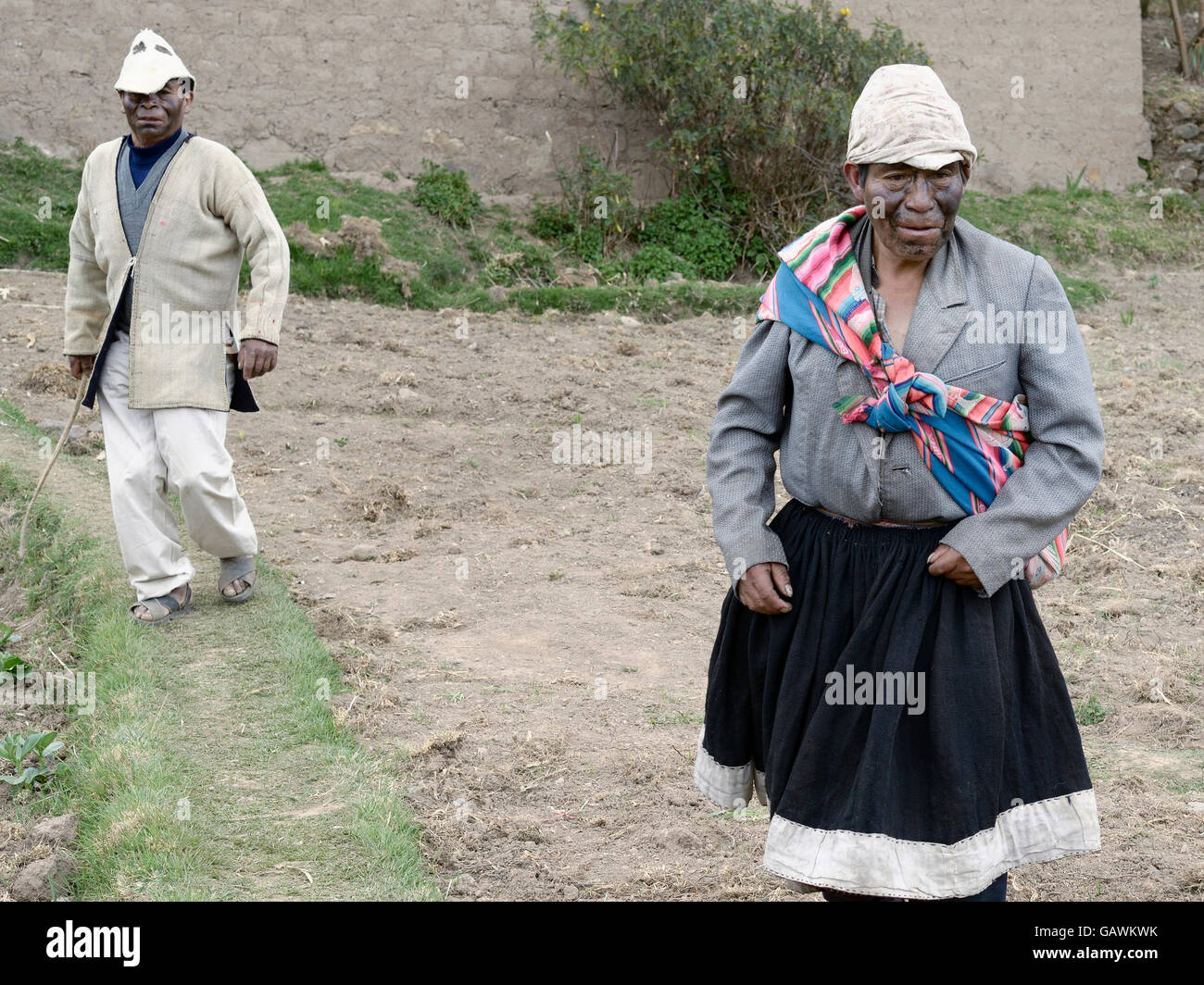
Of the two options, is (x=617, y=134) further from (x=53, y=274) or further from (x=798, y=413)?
(x=798, y=413)

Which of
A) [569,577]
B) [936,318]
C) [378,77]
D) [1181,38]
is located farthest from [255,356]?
[1181,38]

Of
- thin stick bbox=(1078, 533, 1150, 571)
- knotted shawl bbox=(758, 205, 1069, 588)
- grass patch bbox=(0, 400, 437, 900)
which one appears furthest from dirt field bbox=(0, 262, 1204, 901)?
knotted shawl bbox=(758, 205, 1069, 588)

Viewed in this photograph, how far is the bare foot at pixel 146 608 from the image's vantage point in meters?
4.89

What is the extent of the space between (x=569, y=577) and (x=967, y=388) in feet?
11.1

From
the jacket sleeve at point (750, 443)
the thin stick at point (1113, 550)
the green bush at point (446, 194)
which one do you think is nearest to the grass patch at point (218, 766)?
the jacket sleeve at point (750, 443)

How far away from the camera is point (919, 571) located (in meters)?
2.48

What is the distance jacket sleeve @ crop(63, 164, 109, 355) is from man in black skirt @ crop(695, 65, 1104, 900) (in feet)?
10.7

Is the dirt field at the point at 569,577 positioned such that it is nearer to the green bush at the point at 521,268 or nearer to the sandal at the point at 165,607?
the sandal at the point at 165,607

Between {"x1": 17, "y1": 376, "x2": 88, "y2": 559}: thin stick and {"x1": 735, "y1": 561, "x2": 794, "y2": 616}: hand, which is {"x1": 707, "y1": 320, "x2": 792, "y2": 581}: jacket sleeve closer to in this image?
{"x1": 735, "y1": 561, "x2": 794, "y2": 616}: hand

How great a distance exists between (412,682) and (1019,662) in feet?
8.25

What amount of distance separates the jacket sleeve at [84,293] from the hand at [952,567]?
139 inches

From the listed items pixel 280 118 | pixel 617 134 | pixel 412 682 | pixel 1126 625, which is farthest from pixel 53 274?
pixel 1126 625

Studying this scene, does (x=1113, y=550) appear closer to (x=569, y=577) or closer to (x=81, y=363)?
(x=569, y=577)

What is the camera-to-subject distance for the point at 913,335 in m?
2.51
